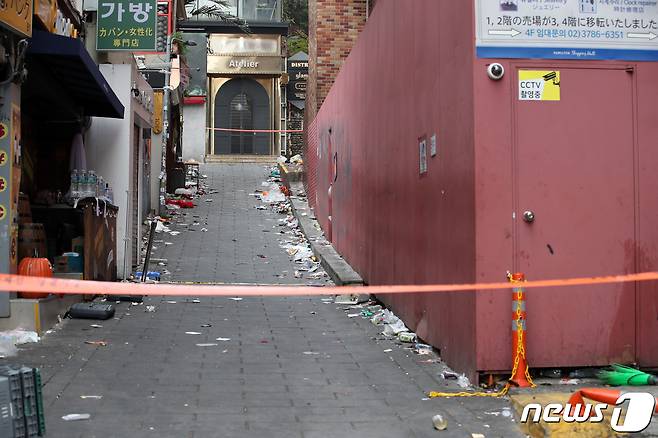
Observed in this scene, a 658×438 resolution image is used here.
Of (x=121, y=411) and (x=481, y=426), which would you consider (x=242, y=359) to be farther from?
(x=481, y=426)

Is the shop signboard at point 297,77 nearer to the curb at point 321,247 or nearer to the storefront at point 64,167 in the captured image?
the curb at point 321,247

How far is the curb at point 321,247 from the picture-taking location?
39.6 ft

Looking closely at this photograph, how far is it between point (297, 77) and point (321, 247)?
19.9 meters

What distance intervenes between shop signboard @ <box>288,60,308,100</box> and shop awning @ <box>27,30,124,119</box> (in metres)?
22.8

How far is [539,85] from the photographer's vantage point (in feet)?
20.2

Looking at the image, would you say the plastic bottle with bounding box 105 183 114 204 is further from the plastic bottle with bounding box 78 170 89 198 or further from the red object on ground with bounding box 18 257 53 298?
the red object on ground with bounding box 18 257 53 298

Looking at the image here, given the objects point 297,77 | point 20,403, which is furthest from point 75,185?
point 297,77

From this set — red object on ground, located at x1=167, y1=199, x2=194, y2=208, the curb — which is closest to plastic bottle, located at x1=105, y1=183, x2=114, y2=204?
the curb

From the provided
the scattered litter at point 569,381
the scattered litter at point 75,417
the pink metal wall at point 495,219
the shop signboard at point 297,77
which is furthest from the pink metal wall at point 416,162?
the shop signboard at point 297,77

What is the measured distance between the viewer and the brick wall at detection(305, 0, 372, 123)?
1970 centimetres

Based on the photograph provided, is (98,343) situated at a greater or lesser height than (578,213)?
lesser

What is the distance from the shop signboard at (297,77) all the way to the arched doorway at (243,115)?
5.53ft

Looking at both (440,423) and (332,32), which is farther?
(332,32)

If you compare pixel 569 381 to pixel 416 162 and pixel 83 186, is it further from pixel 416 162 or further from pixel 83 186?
pixel 83 186
